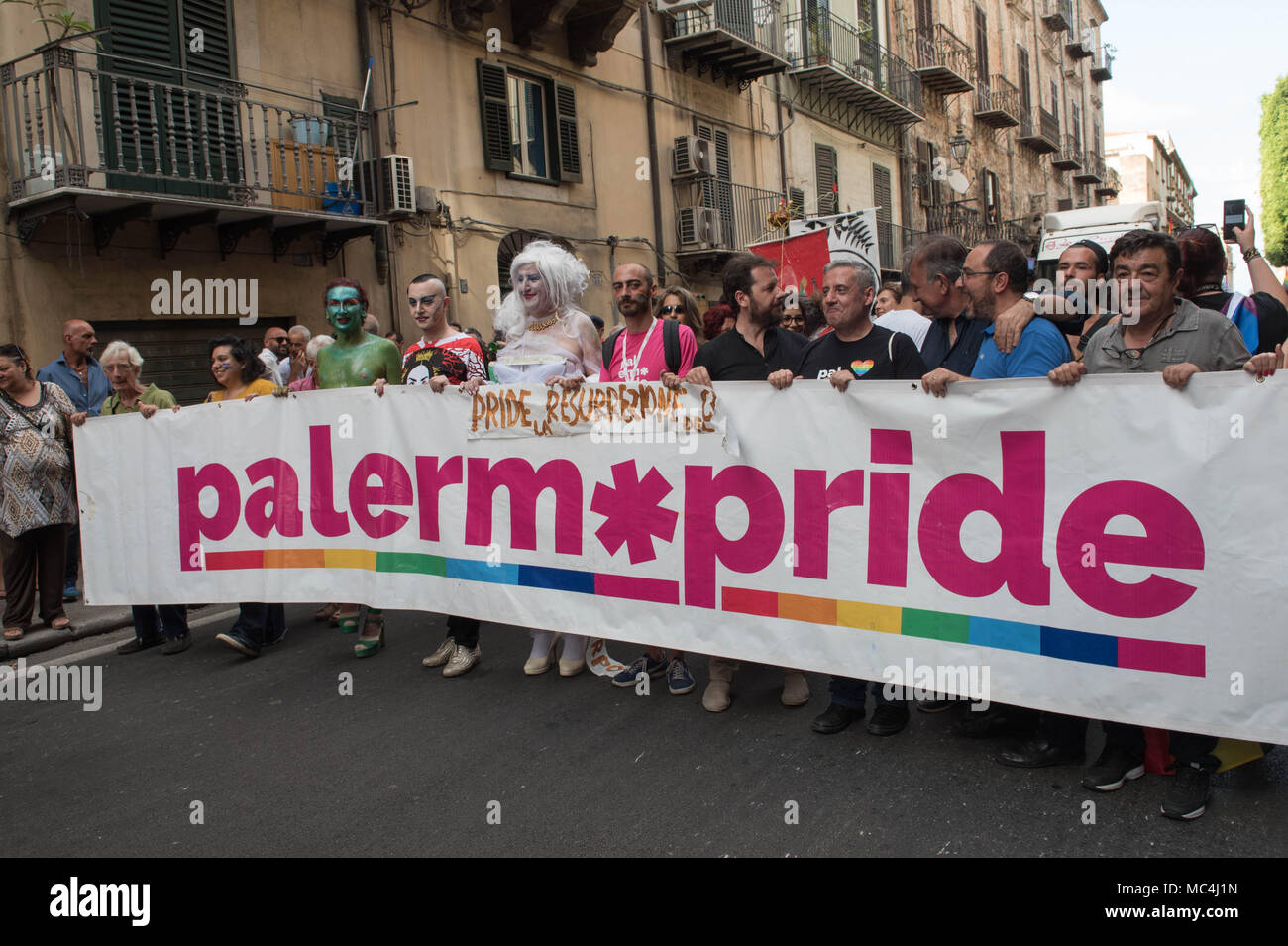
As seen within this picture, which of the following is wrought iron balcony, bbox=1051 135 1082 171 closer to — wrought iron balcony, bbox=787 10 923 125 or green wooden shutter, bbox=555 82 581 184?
wrought iron balcony, bbox=787 10 923 125

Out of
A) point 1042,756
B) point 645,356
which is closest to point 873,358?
point 645,356

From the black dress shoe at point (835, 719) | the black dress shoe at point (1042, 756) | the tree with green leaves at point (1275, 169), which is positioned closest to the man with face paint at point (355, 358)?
the black dress shoe at point (835, 719)

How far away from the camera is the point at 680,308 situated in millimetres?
6570

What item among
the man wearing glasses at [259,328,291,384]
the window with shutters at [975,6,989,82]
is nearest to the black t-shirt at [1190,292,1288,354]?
the man wearing glasses at [259,328,291,384]

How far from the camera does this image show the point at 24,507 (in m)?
6.09

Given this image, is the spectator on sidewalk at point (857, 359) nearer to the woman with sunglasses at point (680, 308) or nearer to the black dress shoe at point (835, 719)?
the black dress shoe at point (835, 719)

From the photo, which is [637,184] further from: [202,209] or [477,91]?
[202,209]

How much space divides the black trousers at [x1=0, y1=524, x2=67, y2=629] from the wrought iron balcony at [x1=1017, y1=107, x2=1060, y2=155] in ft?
116

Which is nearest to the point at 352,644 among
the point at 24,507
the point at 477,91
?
the point at 24,507

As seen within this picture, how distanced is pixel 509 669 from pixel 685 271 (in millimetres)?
14207

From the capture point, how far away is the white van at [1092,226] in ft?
44.7

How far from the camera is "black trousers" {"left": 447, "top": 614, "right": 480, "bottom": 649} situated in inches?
205

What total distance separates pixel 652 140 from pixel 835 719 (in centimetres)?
1514

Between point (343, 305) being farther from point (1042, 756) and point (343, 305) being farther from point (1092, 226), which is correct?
point (1092, 226)
